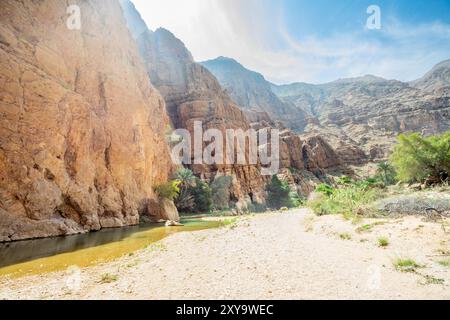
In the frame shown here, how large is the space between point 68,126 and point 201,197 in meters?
27.1

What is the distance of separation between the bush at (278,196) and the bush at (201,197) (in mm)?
22042

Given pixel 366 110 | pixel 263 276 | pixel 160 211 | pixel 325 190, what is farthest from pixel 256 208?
pixel 366 110

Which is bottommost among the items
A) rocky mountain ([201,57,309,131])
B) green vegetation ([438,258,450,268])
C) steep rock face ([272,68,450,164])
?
green vegetation ([438,258,450,268])

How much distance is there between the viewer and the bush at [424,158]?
32469 millimetres

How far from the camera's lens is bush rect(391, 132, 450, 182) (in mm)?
32469

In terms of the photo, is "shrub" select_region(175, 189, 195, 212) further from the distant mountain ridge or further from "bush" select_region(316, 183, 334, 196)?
the distant mountain ridge

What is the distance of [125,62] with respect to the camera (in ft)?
115

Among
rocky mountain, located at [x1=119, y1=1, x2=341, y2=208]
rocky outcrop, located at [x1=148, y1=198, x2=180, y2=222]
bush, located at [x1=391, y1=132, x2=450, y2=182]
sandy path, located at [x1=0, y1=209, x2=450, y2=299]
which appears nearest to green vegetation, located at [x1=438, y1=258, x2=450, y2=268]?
sandy path, located at [x1=0, y1=209, x2=450, y2=299]

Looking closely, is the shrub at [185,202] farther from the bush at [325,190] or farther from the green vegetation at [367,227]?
the green vegetation at [367,227]

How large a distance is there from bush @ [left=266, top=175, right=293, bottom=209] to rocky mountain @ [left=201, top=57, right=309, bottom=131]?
80.0m

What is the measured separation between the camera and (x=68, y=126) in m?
21.6

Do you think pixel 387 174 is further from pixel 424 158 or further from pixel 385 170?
pixel 424 158

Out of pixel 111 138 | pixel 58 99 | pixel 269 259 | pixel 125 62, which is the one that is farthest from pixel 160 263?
pixel 125 62

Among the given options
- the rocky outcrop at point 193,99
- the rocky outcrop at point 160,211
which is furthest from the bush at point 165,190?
the rocky outcrop at point 193,99
